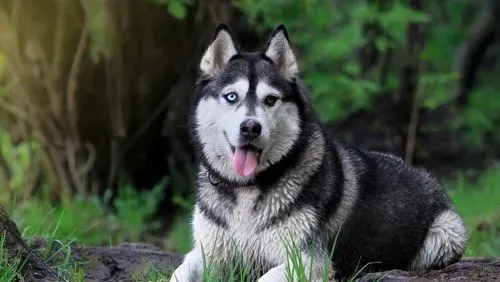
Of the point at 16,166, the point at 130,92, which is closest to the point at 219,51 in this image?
the point at 130,92

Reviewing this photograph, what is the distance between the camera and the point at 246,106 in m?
5.49

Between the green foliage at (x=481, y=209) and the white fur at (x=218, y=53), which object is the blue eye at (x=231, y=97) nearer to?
the white fur at (x=218, y=53)

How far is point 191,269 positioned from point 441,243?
71.4 inches

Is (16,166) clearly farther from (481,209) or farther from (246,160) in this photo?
(246,160)

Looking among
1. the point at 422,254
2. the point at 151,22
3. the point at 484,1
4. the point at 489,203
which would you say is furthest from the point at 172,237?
the point at 484,1

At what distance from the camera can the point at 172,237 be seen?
11180mm

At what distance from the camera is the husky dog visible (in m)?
5.49

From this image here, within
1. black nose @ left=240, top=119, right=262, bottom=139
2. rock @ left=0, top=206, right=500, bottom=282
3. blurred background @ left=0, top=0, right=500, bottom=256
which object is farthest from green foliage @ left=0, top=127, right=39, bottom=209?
black nose @ left=240, top=119, right=262, bottom=139

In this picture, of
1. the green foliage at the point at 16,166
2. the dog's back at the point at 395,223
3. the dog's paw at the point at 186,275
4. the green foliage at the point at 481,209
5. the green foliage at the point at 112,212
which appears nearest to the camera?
the dog's paw at the point at 186,275

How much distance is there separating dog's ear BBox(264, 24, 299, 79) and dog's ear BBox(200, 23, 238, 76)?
0.24m

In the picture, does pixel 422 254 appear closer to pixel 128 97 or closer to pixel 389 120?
pixel 128 97

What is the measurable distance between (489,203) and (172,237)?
4.11m

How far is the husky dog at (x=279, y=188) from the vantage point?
5488 millimetres

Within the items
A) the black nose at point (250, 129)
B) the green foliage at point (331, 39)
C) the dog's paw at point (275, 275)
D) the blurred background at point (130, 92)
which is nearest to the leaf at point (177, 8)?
the green foliage at point (331, 39)
